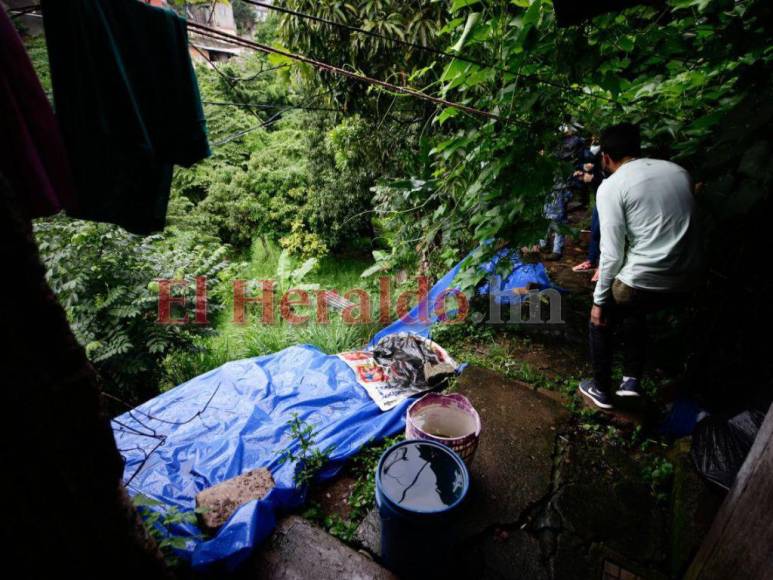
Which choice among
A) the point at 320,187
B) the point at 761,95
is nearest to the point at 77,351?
the point at 761,95

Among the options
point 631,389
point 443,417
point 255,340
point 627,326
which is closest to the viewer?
point 443,417

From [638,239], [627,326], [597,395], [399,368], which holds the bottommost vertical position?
[399,368]

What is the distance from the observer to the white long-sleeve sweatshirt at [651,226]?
237cm

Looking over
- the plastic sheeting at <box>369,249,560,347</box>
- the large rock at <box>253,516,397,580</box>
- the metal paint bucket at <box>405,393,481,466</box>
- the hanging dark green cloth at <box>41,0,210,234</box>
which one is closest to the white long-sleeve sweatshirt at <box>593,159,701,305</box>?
the metal paint bucket at <box>405,393,481,466</box>

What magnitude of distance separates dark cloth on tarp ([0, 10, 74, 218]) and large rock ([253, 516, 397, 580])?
2.01 m

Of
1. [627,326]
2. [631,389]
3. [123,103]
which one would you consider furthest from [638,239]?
[123,103]

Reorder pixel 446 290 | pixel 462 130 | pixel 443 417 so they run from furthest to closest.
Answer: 1. pixel 446 290
2. pixel 462 130
3. pixel 443 417

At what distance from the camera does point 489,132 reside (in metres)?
2.91

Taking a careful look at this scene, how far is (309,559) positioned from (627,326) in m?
2.81

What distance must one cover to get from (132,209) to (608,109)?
4549mm

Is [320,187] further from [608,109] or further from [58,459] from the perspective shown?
[58,459]

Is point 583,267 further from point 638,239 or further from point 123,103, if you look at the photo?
point 123,103

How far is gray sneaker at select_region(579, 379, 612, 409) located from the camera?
295cm

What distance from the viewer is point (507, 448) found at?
8.94 ft
